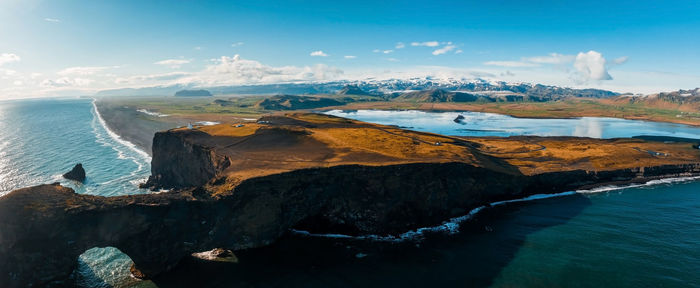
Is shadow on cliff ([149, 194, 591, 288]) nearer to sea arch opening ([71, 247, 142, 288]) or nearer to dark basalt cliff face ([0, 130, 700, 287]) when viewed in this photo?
dark basalt cliff face ([0, 130, 700, 287])

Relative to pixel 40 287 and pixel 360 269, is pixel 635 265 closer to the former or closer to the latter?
pixel 360 269

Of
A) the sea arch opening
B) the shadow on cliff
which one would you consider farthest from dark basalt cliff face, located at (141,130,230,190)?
the shadow on cliff

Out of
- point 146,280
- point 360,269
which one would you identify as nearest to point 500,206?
point 360,269

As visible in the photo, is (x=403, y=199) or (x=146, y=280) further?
(x=403, y=199)

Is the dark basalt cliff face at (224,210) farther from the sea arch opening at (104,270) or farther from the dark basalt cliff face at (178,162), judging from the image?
the sea arch opening at (104,270)

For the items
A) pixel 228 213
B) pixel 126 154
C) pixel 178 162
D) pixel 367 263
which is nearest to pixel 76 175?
pixel 178 162

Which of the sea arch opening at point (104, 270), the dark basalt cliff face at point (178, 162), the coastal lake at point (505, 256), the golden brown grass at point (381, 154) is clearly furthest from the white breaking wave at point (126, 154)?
the coastal lake at point (505, 256)
